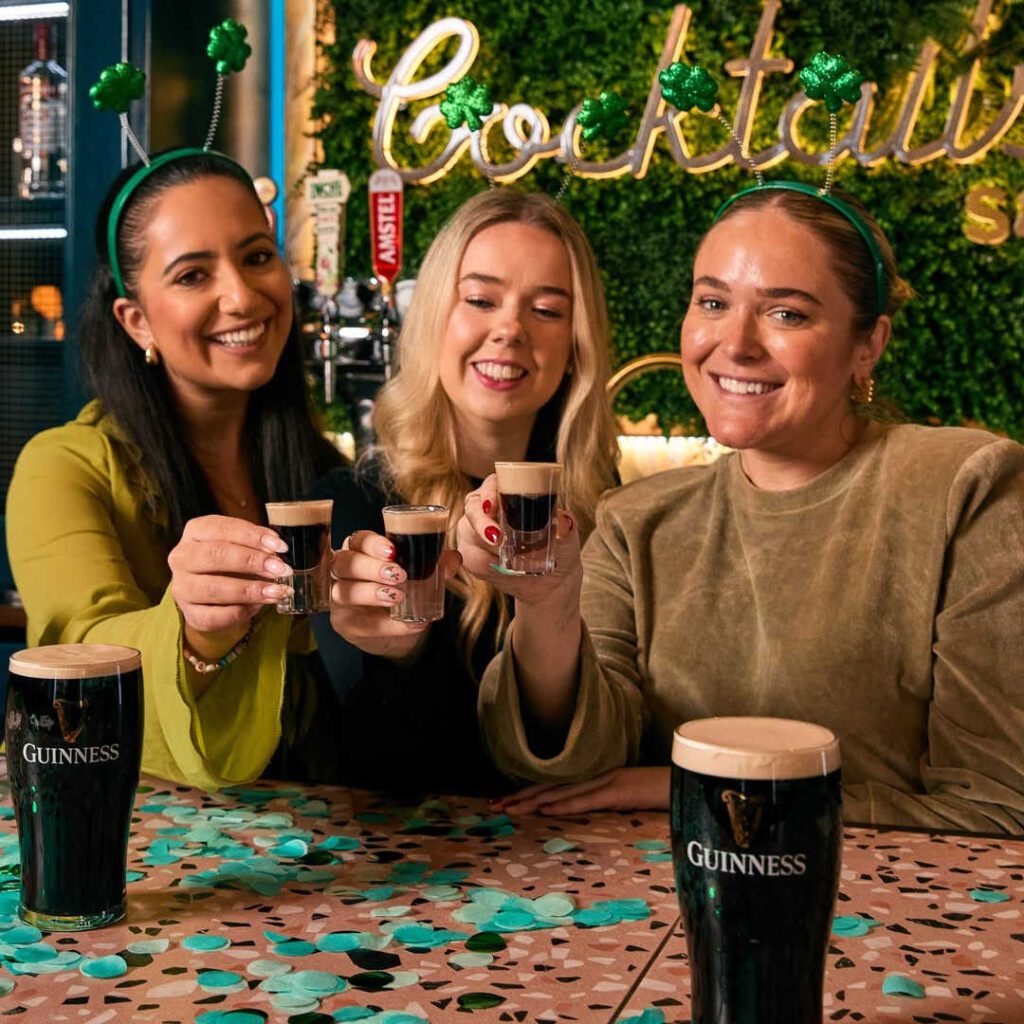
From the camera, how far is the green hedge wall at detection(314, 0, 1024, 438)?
4.85 m

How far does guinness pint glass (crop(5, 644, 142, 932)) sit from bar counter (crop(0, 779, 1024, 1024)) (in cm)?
3

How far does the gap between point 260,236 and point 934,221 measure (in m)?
3.25

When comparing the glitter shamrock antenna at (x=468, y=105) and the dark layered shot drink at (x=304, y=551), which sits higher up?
the glitter shamrock antenna at (x=468, y=105)

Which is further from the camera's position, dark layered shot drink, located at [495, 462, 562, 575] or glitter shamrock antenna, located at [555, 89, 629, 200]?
glitter shamrock antenna, located at [555, 89, 629, 200]

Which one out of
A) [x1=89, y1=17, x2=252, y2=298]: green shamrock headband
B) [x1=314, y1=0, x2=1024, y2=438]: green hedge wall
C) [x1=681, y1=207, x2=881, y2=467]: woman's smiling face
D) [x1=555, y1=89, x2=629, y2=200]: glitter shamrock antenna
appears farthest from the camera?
[x1=314, y1=0, x2=1024, y2=438]: green hedge wall

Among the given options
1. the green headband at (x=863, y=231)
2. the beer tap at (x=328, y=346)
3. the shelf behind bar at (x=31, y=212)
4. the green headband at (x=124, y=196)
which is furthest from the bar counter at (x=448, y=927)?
the shelf behind bar at (x=31, y=212)

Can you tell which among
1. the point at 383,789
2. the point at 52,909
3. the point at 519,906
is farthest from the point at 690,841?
the point at 383,789

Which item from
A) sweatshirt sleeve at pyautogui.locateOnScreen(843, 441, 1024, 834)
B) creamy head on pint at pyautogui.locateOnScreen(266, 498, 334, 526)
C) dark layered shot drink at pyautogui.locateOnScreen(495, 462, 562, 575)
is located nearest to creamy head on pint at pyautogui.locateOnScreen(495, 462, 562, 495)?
dark layered shot drink at pyautogui.locateOnScreen(495, 462, 562, 575)

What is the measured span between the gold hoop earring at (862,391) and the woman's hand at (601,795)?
0.80 metres

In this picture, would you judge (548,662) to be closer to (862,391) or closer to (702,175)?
(862,391)

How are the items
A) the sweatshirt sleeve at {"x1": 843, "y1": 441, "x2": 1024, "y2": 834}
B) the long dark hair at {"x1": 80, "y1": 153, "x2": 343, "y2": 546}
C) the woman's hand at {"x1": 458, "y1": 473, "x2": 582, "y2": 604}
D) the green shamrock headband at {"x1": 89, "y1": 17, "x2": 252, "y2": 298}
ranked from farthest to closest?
the green shamrock headband at {"x1": 89, "y1": 17, "x2": 252, "y2": 298}, the long dark hair at {"x1": 80, "y1": 153, "x2": 343, "y2": 546}, the sweatshirt sleeve at {"x1": 843, "y1": 441, "x2": 1024, "y2": 834}, the woman's hand at {"x1": 458, "y1": 473, "x2": 582, "y2": 604}

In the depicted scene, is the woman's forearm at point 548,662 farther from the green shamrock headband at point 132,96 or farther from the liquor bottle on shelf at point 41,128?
the liquor bottle on shelf at point 41,128

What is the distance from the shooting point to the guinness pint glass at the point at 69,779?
3.54 ft

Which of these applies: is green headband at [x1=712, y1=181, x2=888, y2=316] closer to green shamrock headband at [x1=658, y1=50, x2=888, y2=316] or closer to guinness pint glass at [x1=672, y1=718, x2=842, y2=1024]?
green shamrock headband at [x1=658, y1=50, x2=888, y2=316]
